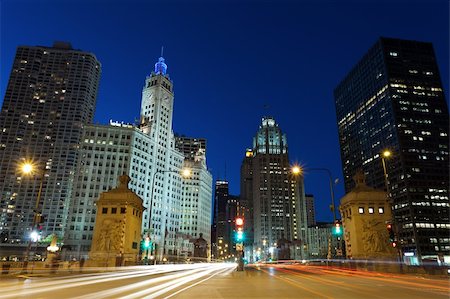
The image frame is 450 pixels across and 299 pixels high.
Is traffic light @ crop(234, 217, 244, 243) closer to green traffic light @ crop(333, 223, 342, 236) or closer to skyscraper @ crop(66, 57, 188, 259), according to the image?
A: green traffic light @ crop(333, 223, 342, 236)

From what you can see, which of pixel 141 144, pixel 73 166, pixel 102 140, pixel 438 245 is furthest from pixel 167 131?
pixel 438 245

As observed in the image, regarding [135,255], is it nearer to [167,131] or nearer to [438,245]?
[167,131]

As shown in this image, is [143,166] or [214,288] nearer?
[214,288]

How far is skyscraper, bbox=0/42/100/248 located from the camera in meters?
163

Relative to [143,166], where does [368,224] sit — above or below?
below

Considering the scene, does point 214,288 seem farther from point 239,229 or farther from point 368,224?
point 368,224

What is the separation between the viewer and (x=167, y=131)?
153375mm

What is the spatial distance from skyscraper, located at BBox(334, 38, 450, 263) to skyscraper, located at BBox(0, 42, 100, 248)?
525 ft

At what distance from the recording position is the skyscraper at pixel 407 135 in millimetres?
140375

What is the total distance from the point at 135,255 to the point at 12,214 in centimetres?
15083

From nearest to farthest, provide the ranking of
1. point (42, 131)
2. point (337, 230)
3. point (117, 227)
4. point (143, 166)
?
1. point (337, 230)
2. point (117, 227)
3. point (143, 166)
4. point (42, 131)

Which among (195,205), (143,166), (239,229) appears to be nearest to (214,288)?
(239,229)

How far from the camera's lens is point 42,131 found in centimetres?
17962

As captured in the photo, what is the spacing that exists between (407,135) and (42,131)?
19097 cm
